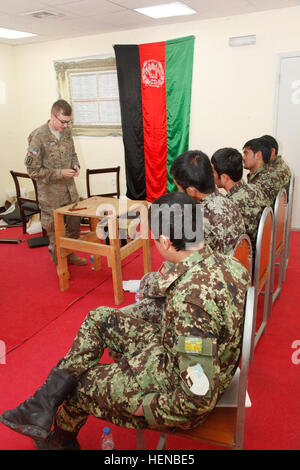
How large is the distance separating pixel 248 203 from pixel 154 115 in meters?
2.90

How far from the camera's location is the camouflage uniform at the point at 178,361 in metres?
1.04

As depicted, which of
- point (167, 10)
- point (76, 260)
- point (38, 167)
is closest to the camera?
point (38, 167)

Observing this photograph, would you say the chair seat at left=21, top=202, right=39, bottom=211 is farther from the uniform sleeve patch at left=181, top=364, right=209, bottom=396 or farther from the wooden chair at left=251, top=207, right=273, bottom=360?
the uniform sleeve patch at left=181, top=364, right=209, bottom=396

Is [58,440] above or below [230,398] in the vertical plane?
below

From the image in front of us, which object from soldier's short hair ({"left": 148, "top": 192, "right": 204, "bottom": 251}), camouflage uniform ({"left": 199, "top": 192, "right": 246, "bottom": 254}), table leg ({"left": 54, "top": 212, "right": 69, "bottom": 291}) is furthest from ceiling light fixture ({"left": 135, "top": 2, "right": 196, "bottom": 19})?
soldier's short hair ({"left": 148, "top": 192, "right": 204, "bottom": 251})

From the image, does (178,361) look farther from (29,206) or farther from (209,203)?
(29,206)

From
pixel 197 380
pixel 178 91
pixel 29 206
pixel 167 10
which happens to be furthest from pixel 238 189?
pixel 29 206

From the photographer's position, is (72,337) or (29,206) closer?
(72,337)

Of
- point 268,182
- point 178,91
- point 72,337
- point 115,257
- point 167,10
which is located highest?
point 167,10

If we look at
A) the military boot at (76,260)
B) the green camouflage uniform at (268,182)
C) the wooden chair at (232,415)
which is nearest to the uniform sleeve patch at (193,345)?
the wooden chair at (232,415)

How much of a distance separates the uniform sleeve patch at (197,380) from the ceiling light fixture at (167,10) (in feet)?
11.9

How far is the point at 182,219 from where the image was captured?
1.19 meters

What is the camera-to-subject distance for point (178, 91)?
4.57 meters

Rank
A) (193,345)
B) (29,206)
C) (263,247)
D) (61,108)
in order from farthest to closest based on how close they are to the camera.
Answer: (29,206)
(61,108)
(263,247)
(193,345)
